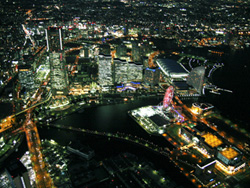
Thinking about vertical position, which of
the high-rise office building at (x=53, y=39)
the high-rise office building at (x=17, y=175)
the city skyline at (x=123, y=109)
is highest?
the high-rise office building at (x=53, y=39)

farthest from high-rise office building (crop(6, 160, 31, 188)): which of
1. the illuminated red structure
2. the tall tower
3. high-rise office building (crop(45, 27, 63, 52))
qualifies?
high-rise office building (crop(45, 27, 63, 52))

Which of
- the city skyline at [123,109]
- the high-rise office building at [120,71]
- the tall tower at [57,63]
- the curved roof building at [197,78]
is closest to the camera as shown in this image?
the city skyline at [123,109]

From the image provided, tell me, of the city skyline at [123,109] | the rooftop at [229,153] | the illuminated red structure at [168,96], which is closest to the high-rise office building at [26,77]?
the city skyline at [123,109]

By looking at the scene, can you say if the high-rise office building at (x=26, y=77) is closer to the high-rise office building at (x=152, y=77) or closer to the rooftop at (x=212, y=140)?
the high-rise office building at (x=152, y=77)

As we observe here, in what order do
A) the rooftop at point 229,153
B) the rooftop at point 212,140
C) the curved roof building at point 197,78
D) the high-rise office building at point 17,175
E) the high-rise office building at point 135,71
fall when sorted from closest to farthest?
the high-rise office building at point 17,175
the rooftop at point 229,153
the rooftop at point 212,140
the curved roof building at point 197,78
the high-rise office building at point 135,71

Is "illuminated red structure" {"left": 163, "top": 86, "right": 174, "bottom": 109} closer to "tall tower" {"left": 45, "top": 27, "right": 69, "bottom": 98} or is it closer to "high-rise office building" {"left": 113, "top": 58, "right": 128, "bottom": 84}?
"high-rise office building" {"left": 113, "top": 58, "right": 128, "bottom": 84}

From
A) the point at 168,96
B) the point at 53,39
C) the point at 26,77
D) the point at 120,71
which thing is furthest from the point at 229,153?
the point at 26,77
